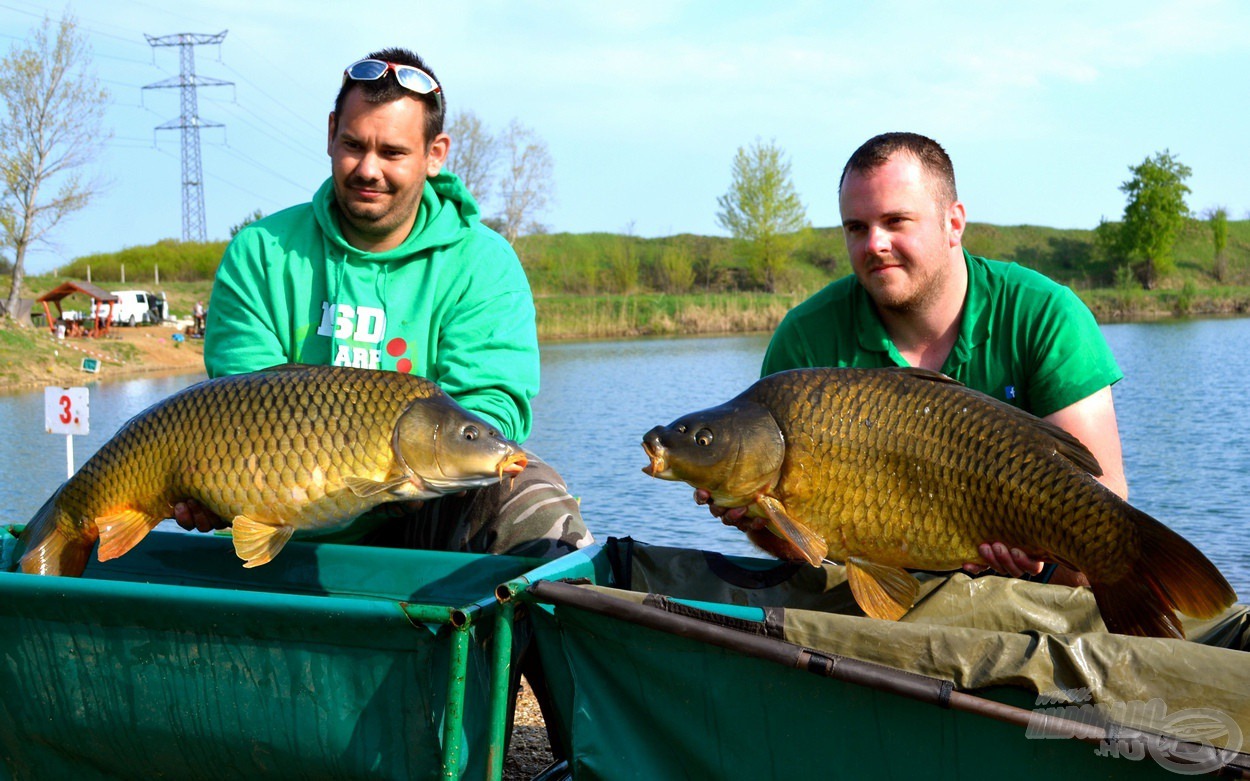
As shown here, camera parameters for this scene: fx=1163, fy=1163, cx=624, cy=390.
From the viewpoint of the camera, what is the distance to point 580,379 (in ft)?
45.5

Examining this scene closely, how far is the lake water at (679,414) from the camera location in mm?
5418

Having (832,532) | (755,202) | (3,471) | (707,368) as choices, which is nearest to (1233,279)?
(755,202)

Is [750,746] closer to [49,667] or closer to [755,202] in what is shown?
[49,667]

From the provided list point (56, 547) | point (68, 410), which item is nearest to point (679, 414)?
point (68, 410)

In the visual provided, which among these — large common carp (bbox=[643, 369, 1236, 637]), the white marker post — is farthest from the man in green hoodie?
the white marker post

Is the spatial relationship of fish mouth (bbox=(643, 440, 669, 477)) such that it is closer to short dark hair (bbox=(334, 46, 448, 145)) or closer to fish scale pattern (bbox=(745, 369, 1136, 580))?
fish scale pattern (bbox=(745, 369, 1136, 580))

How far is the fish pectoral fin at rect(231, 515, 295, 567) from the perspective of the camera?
194 cm

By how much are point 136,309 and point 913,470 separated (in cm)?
2747

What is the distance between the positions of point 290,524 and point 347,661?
36 centimetres

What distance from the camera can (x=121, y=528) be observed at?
2092 mm

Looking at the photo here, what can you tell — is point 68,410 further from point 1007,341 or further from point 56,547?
point 1007,341

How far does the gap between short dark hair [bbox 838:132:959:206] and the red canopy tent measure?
886 inches

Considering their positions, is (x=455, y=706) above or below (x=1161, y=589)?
below

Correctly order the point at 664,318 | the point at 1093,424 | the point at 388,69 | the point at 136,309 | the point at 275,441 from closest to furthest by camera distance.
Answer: the point at 275,441, the point at 1093,424, the point at 388,69, the point at 664,318, the point at 136,309
